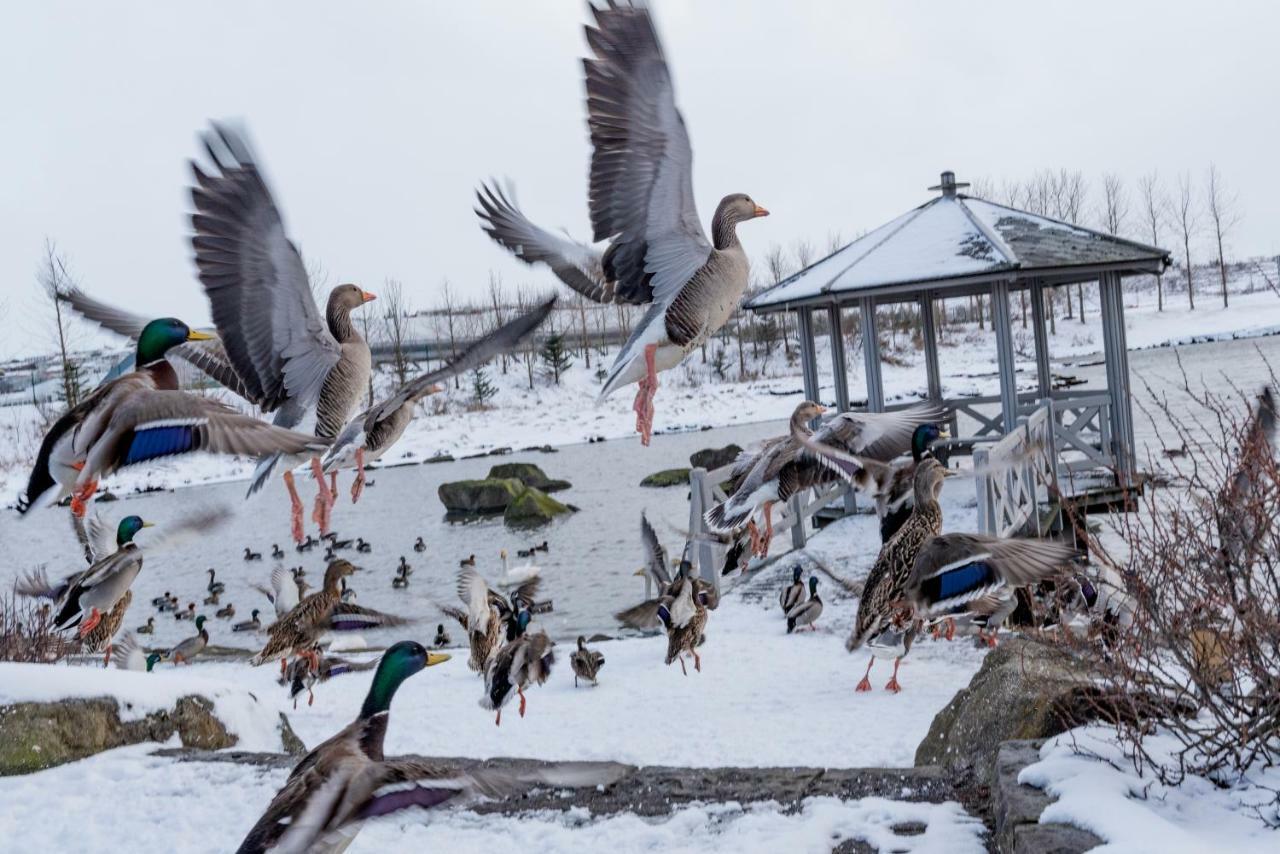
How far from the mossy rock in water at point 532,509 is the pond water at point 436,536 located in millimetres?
409

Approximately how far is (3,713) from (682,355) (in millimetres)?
6586

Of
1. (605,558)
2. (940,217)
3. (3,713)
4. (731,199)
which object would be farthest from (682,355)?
(605,558)

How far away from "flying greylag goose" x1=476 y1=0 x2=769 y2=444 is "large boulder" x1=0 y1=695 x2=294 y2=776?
5931mm

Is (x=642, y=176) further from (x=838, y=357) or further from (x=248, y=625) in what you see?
(x=248, y=625)

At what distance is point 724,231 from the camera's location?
119 inches

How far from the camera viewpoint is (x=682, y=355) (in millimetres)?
2783

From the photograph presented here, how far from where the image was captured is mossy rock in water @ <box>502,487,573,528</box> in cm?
2359

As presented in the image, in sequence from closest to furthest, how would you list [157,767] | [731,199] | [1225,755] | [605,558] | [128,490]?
[731,199]
[1225,755]
[157,767]
[605,558]
[128,490]

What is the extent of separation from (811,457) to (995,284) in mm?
11072

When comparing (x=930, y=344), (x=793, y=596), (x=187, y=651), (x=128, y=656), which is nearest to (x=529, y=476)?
(x=930, y=344)

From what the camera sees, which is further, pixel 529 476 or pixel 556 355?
pixel 529 476

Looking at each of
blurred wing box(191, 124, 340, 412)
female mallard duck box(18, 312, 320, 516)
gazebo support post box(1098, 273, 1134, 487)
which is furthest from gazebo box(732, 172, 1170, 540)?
female mallard duck box(18, 312, 320, 516)

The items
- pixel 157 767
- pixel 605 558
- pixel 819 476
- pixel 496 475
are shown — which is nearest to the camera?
pixel 819 476

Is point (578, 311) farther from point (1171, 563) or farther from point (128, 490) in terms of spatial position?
point (128, 490)
